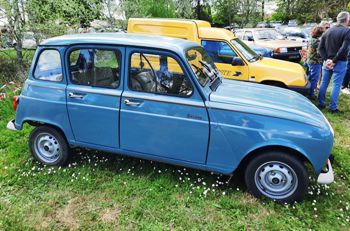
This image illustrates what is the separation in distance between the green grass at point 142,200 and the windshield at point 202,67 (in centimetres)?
134

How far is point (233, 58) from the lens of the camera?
7.10 meters

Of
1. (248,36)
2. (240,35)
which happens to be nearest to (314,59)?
(248,36)

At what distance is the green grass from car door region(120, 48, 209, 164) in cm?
51

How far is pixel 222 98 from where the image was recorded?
3.68 meters

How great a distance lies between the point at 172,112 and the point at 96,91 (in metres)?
1.07

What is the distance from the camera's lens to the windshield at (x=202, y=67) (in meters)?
3.80

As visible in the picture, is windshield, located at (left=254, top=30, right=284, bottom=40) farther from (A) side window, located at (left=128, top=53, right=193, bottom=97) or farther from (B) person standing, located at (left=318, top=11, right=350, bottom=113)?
(A) side window, located at (left=128, top=53, right=193, bottom=97)

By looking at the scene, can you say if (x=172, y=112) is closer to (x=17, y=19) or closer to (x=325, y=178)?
(x=325, y=178)

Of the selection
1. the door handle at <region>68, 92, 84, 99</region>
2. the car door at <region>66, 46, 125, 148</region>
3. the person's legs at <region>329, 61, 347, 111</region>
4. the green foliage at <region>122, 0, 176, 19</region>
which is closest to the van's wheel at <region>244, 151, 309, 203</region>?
the car door at <region>66, 46, 125, 148</region>

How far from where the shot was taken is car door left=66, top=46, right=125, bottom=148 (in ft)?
12.9

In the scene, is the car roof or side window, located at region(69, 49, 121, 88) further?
side window, located at region(69, 49, 121, 88)

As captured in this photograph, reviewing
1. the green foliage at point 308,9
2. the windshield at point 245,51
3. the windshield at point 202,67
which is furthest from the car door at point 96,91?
the green foliage at point 308,9

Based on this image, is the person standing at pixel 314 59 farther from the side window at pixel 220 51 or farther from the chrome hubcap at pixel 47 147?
the chrome hubcap at pixel 47 147

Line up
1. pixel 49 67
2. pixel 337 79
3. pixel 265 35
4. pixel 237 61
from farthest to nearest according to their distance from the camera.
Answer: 1. pixel 265 35
2. pixel 237 61
3. pixel 337 79
4. pixel 49 67
